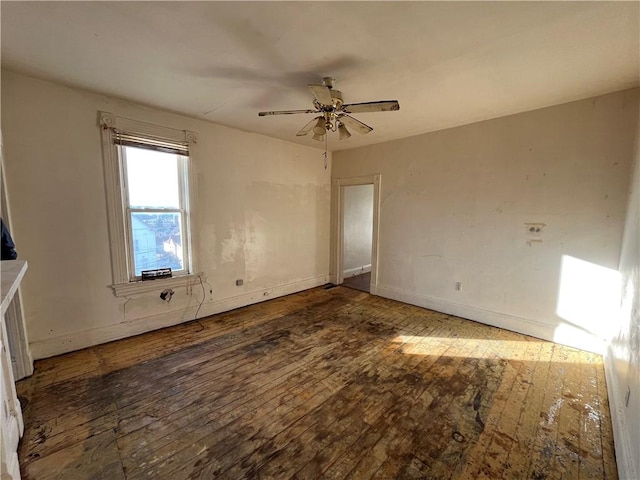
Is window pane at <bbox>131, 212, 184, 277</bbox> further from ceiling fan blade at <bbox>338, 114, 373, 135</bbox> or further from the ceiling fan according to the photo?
ceiling fan blade at <bbox>338, 114, 373, 135</bbox>

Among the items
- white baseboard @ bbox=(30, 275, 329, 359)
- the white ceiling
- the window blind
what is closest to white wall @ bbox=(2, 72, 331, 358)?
white baseboard @ bbox=(30, 275, 329, 359)

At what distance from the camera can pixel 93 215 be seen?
278cm

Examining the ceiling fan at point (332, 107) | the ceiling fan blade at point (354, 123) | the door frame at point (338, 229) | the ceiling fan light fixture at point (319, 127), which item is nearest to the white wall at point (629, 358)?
the ceiling fan at point (332, 107)

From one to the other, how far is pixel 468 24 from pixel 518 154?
211 centimetres

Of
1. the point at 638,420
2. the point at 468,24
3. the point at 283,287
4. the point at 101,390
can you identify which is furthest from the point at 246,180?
the point at 638,420

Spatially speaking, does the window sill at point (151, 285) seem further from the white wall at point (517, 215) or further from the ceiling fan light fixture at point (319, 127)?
the white wall at point (517, 215)

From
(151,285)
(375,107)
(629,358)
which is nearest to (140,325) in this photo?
(151,285)

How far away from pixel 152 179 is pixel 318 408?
3081 millimetres

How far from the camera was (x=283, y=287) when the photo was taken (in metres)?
4.66

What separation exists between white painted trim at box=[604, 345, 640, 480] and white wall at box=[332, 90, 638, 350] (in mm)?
809

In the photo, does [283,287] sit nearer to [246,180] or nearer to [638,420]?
[246,180]

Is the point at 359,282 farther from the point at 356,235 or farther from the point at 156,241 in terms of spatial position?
the point at 156,241

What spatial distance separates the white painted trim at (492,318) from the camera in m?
2.90

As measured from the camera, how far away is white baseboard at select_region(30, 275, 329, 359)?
2631 millimetres
